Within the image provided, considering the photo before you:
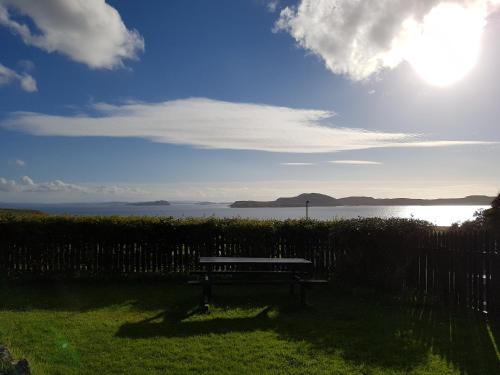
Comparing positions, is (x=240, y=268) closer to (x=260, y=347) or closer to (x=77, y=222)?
(x=77, y=222)

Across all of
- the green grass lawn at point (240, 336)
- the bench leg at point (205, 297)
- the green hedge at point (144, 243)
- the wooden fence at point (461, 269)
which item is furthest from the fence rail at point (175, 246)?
the bench leg at point (205, 297)

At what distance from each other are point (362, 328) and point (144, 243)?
23.2ft

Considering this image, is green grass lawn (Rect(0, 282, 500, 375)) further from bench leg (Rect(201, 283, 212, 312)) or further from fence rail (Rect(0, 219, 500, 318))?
fence rail (Rect(0, 219, 500, 318))

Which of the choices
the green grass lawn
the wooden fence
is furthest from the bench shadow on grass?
the wooden fence

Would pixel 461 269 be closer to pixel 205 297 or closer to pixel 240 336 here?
pixel 240 336

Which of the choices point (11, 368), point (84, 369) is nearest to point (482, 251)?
point (84, 369)

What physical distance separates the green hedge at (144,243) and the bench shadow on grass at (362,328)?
9.95 ft

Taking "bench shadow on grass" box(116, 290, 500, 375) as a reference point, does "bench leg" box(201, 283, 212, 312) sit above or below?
above

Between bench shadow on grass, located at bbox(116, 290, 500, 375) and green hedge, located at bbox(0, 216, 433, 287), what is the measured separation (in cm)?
303

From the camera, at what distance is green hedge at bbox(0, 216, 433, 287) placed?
1232cm

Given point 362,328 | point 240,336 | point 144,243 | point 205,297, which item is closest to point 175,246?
point 144,243

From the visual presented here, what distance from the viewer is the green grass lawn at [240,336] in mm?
5688

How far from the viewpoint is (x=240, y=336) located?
22.7ft

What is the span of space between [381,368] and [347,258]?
19.1ft
